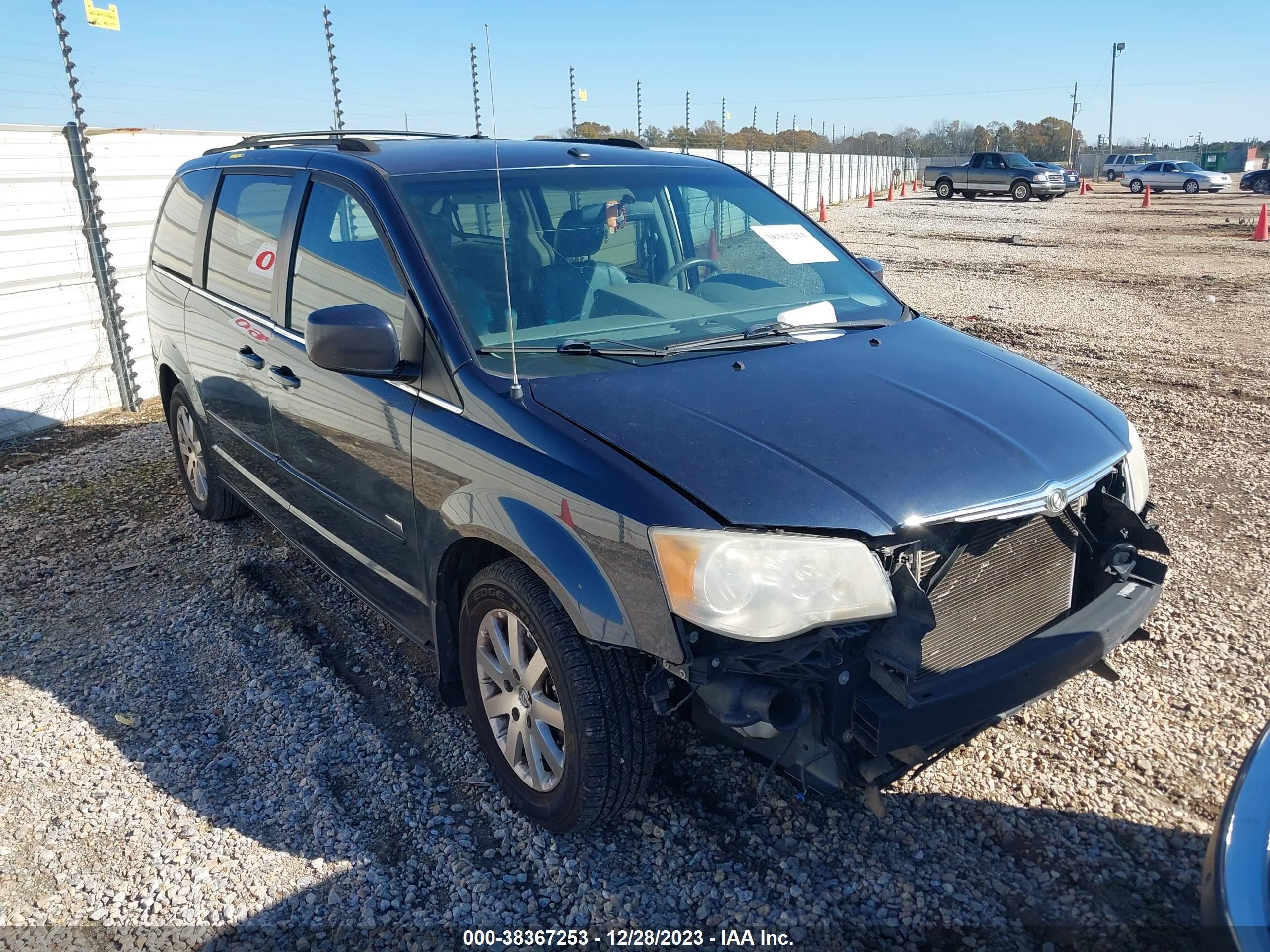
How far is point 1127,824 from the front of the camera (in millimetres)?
2734

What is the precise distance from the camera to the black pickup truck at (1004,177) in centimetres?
3438

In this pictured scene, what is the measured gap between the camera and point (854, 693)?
2217mm

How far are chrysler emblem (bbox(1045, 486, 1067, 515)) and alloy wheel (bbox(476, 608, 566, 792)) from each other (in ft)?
4.50

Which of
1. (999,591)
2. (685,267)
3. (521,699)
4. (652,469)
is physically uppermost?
(685,267)

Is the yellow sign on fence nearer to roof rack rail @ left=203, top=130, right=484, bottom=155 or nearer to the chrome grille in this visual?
roof rack rail @ left=203, top=130, right=484, bottom=155

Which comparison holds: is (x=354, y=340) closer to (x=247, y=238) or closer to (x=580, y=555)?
(x=580, y=555)

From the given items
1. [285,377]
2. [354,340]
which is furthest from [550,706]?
[285,377]

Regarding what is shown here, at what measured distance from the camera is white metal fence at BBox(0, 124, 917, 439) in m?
6.91

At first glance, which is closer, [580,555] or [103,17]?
[580,555]

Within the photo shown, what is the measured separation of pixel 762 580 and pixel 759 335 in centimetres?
121

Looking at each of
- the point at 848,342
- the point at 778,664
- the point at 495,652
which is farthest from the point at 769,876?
the point at 848,342

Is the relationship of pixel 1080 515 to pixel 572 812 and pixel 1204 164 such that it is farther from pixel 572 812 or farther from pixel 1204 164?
pixel 1204 164

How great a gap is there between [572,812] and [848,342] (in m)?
1.74

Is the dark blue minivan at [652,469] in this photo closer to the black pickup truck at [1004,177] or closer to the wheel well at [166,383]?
the wheel well at [166,383]
